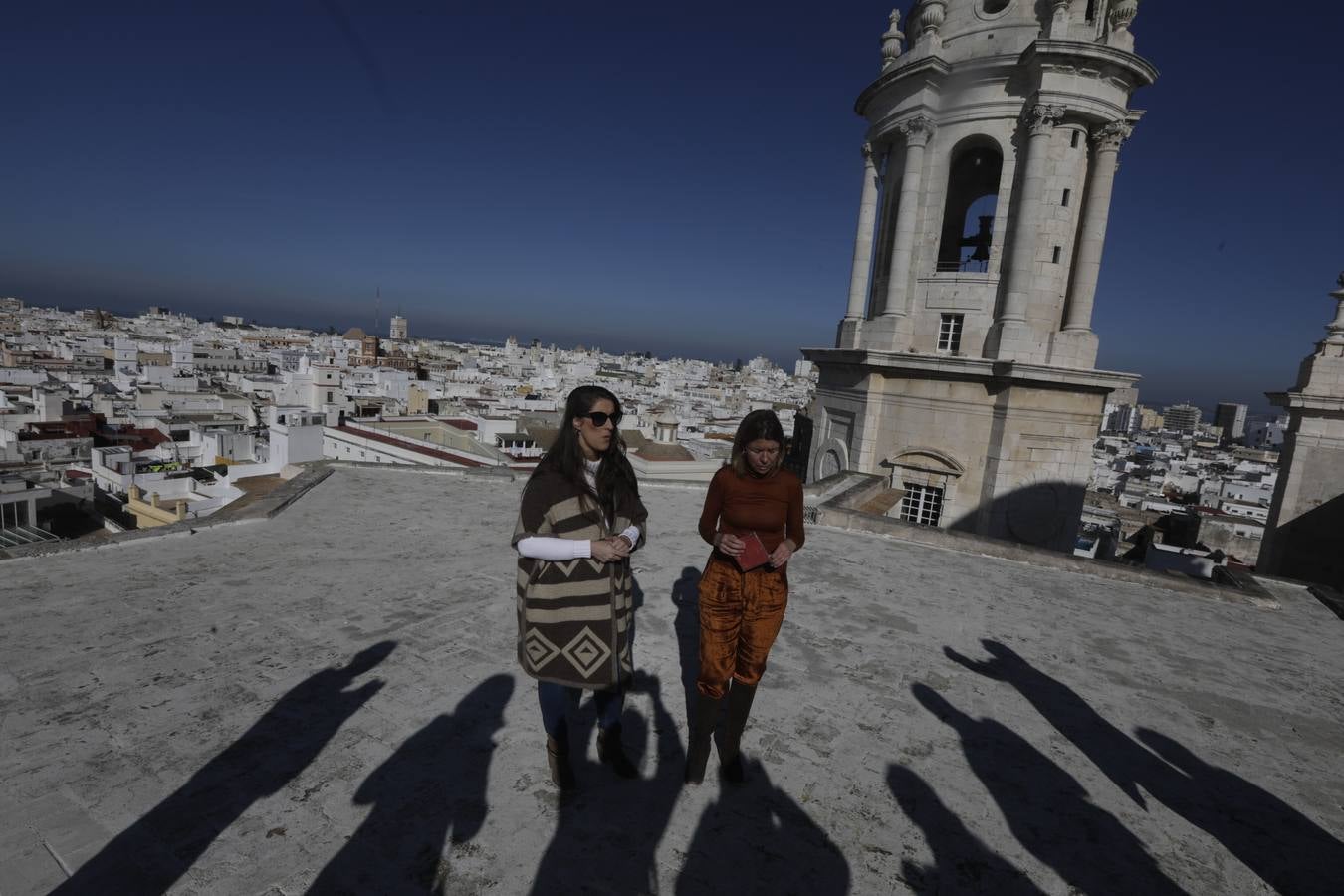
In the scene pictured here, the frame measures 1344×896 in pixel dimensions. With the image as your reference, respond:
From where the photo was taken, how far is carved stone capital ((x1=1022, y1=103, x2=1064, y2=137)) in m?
11.1

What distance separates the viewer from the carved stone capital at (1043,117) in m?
11.1

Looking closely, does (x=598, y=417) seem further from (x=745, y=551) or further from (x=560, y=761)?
(x=560, y=761)

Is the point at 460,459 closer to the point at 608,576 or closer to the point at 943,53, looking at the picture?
the point at 943,53

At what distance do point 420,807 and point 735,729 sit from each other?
137 centimetres

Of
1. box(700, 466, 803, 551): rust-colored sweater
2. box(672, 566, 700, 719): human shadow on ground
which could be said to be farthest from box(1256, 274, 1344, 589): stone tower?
box(700, 466, 803, 551): rust-colored sweater

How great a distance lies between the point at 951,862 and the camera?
2.61 metres

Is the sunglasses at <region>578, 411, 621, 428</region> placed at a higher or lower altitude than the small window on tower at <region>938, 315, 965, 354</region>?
lower

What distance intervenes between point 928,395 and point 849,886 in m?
11.2

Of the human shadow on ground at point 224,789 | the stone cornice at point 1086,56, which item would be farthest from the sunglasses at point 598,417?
the stone cornice at point 1086,56

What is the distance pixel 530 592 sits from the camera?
2676mm

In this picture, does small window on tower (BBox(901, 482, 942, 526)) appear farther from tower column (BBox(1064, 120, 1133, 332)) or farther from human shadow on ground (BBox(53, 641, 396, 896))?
human shadow on ground (BBox(53, 641, 396, 896))

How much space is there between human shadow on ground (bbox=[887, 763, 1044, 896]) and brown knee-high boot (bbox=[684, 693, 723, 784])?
886mm

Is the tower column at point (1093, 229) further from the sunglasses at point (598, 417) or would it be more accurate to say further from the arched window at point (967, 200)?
the sunglasses at point (598, 417)

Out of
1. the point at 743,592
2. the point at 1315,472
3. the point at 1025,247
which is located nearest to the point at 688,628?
the point at 743,592
